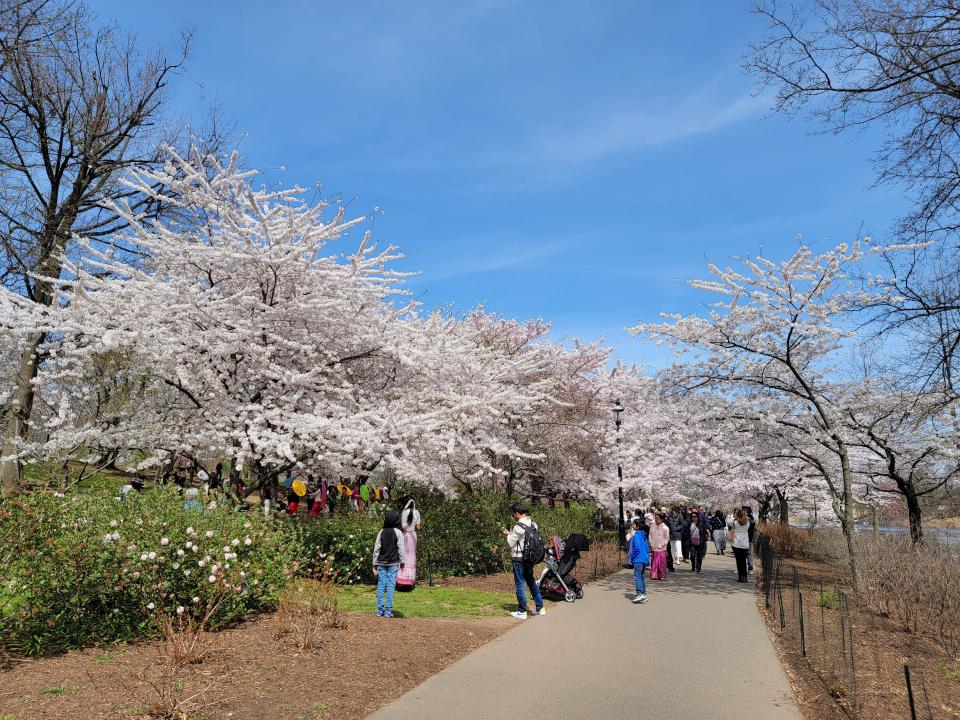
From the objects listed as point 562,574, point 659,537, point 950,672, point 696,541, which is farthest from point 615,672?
point 696,541

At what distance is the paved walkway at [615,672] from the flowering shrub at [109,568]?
116 inches

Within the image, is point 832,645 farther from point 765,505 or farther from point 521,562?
point 765,505

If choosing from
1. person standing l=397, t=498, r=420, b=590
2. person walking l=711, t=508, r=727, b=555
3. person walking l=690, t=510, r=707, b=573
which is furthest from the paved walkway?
person walking l=711, t=508, r=727, b=555

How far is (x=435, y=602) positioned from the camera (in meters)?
10.7

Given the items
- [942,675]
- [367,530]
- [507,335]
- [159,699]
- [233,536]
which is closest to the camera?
[159,699]

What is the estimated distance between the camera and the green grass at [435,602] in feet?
32.1

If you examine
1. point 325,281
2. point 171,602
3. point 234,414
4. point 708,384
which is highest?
point 325,281

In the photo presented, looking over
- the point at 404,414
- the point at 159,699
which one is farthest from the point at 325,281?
the point at 159,699

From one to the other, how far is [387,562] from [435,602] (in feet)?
6.27

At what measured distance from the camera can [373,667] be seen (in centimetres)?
641

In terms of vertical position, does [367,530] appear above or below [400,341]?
below

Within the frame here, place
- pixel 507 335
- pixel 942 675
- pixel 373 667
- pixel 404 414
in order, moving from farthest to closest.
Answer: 1. pixel 507 335
2. pixel 404 414
3. pixel 942 675
4. pixel 373 667

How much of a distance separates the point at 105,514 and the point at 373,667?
3.47 m

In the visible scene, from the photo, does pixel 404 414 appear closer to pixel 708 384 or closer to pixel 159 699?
pixel 708 384
